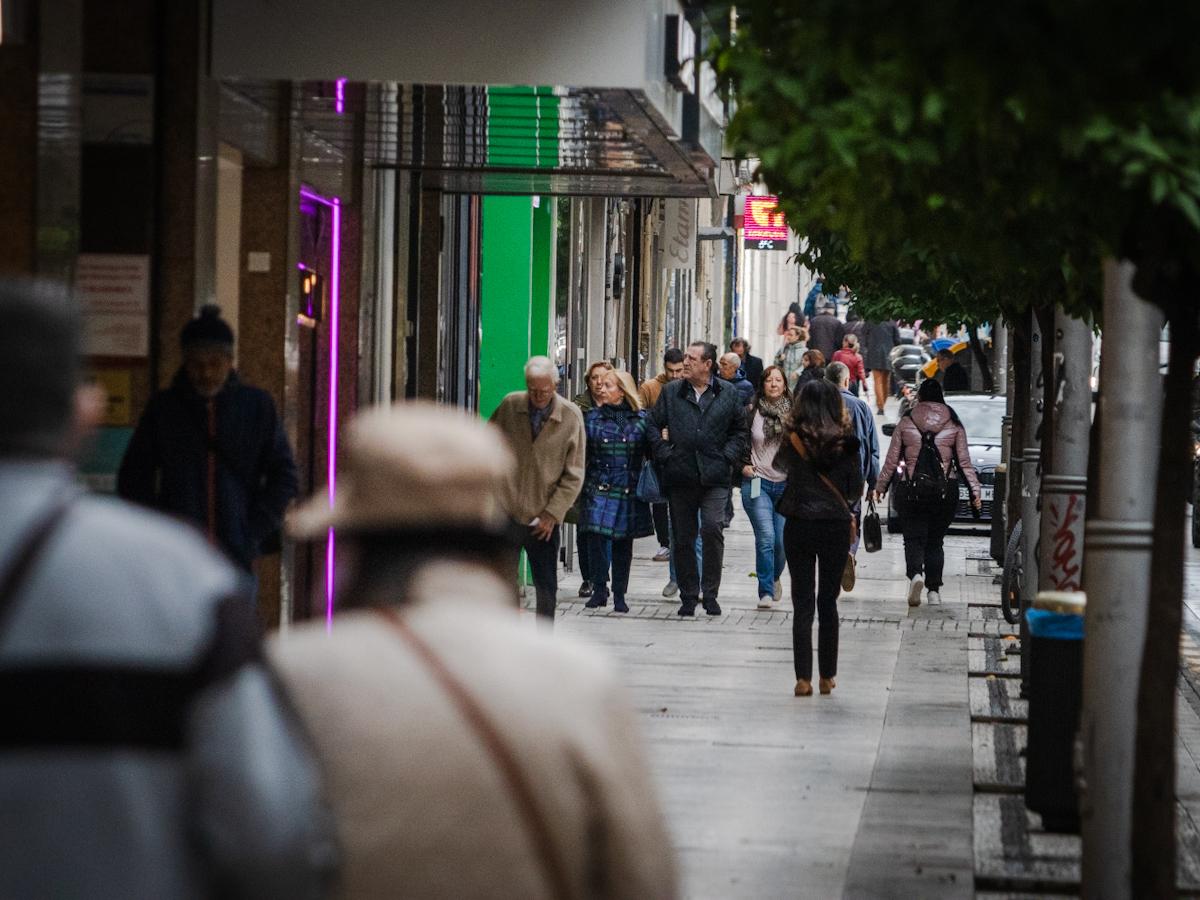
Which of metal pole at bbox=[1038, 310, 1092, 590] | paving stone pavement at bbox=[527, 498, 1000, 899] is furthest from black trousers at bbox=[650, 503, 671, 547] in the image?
metal pole at bbox=[1038, 310, 1092, 590]

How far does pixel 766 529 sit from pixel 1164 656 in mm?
11166

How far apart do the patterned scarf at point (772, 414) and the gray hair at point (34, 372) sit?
1436 centimetres

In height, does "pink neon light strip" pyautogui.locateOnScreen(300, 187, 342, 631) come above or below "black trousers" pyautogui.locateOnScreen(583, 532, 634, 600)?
above

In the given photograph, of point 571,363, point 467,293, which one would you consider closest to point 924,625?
point 467,293

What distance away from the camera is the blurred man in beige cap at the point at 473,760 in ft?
9.70

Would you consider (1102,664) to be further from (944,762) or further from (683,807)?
(944,762)

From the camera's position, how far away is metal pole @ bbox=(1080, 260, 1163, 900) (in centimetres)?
674

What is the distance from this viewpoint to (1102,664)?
6.88 m

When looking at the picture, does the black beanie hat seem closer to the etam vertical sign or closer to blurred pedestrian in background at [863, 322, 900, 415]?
the etam vertical sign

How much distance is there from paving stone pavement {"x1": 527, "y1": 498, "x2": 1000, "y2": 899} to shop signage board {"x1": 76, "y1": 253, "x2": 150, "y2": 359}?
9.53 feet

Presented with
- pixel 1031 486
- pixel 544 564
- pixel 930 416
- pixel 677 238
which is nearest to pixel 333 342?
pixel 544 564


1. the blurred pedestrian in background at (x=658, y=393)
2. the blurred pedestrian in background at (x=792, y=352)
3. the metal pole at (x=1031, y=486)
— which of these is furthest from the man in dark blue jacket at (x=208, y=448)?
the blurred pedestrian in background at (x=792, y=352)

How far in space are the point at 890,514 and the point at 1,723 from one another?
2184cm

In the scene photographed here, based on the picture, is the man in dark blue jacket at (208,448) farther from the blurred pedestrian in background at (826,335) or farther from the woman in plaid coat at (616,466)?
the blurred pedestrian in background at (826,335)
